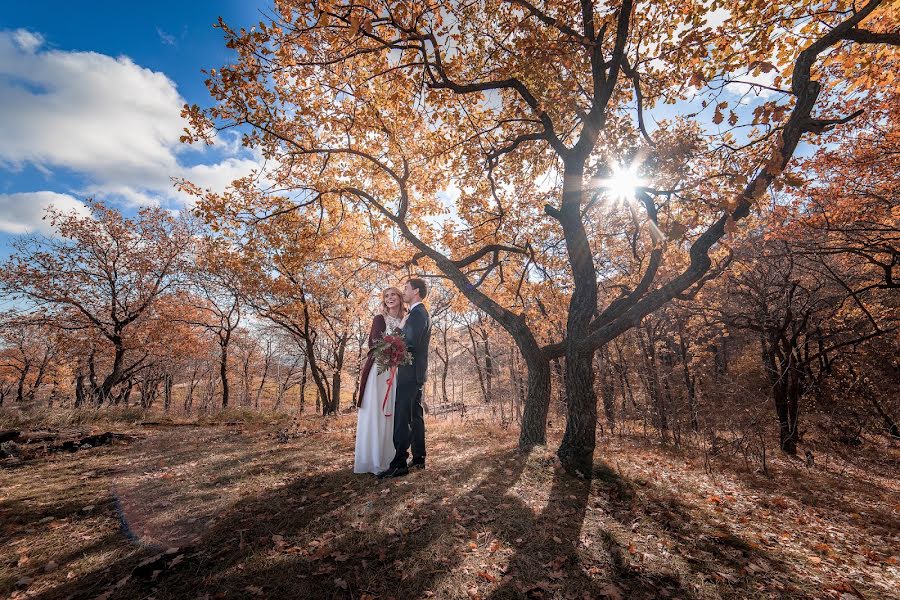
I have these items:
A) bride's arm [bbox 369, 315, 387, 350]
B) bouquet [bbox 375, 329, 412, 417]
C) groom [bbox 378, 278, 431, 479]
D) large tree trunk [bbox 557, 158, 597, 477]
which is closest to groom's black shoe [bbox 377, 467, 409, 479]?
groom [bbox 378, 278, 431, 479]

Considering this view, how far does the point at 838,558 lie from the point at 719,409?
1440 cm

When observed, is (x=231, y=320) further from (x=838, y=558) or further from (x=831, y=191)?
(x=831, y=191)

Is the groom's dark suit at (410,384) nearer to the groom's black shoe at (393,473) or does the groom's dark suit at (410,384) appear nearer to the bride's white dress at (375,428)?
the groom's black shoe at (393,473)

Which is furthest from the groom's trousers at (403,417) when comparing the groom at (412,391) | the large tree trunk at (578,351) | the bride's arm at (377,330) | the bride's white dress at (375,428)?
the large tree trunk at (578,351)

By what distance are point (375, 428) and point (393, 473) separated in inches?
28.5

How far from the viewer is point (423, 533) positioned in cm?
363

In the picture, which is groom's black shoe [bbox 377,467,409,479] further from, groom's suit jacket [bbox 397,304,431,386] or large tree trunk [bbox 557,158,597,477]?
large tree trunk [bbox 557,158,597,477]

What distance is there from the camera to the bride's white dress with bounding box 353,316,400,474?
5.49 meters

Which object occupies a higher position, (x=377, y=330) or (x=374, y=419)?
(x=377, y=330)

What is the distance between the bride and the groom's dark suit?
8.4 inches

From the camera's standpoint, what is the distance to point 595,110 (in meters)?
6.29

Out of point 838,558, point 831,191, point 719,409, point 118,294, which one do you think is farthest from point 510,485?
point 118,294

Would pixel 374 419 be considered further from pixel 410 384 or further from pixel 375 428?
pixel 410 384

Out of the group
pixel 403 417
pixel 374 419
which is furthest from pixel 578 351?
pixel 374 419
